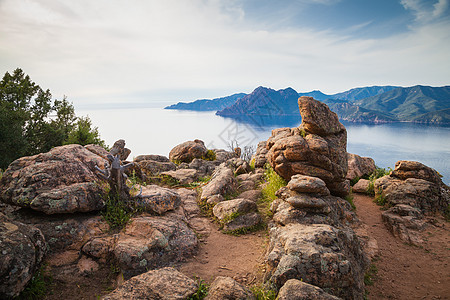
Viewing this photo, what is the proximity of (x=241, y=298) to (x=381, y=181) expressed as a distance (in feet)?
45.4

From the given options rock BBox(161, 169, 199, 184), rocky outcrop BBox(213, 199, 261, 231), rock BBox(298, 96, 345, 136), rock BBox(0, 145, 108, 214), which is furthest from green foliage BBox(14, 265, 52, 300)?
rock BBox(298, 96, 345, 136)

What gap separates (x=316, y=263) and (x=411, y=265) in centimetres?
629

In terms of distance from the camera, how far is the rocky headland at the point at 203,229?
517 cm

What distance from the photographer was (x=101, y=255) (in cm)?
617

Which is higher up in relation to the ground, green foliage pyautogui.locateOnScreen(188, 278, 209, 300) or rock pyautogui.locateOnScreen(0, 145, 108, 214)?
rock pyautogui.locateOnScreen(0, 145, 108, 214)

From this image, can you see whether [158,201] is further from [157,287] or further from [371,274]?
[371,274]

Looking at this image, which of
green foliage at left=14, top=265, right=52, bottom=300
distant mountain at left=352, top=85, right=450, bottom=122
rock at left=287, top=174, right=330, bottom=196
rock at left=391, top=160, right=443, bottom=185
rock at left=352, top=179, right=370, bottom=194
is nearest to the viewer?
green foliage at left=14, top=265, right=52, bottom=300

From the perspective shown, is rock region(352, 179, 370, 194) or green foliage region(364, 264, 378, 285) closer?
green foliage region(364, 264, 378, 285)

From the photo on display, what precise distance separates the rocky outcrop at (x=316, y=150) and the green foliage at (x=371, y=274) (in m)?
3.78

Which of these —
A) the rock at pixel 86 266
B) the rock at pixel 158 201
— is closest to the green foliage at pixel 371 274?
the rock at pixel 158 201

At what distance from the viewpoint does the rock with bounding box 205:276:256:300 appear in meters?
4.91

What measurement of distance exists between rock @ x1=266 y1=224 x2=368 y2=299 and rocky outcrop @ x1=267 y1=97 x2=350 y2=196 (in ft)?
Answer: 14.6

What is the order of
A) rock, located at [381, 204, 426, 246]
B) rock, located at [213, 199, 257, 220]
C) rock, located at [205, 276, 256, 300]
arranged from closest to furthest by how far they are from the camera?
rock, located at [205, 276, 256, 300]
rock, located at [213, 199, 257, 220]
rock, located at [381, 204, 426, 246]

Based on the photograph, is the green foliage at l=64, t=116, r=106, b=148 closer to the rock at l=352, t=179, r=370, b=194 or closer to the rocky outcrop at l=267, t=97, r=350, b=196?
the rocky outcrop at l=267, t=97, r=350, b=196
